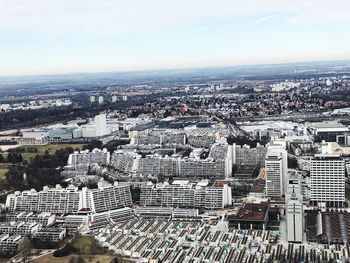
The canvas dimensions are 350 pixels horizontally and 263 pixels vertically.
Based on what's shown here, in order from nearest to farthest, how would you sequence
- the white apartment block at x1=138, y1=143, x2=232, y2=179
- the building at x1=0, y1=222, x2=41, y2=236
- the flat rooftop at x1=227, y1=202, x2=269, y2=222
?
1. the building at x1=0, y1=222, x2=41, y2=236
2. the flat rooftop at x1=227, y1=202, x2=269, y2=222
3. the white apartment block at x1=138, y1=143, x2=232, y2=179

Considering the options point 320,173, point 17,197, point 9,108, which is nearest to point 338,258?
point 320,173

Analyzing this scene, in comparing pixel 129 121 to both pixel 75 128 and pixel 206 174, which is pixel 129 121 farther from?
pixel 206 174

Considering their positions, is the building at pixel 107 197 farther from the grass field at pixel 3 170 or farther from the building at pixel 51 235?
the grass field at pixel 3 170

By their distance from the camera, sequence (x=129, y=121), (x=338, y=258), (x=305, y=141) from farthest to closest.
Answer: (x=129, y=121) → (x=305, y=141) → (x=338, y=258)

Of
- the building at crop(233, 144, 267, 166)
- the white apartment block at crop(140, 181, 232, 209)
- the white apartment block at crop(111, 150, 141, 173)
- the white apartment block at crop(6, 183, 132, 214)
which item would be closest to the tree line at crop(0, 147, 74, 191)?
the white apartment block at crop(6, 183, 132, 214)

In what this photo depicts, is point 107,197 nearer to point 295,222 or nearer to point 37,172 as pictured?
point 37,172

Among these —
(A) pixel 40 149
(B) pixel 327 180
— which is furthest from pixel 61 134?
(B) pixel 327 180

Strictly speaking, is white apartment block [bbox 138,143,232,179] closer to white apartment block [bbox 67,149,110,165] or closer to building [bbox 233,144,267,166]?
building [bbox 233,144,267,166]
